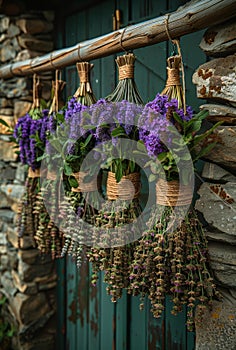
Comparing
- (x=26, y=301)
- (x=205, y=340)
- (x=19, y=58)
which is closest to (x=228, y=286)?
(x=205, y=340)

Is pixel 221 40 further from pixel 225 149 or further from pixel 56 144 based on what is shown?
pixel 56 144

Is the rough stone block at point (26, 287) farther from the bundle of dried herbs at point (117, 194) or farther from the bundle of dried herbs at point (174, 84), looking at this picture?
the bundle of dried herbs at point (174, 84)

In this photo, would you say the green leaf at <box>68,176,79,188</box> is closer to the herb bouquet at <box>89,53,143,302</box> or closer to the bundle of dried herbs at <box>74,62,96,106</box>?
the herb bouquet at <box>89,53,143,302</box>

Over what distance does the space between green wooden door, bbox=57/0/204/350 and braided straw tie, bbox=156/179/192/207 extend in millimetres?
462

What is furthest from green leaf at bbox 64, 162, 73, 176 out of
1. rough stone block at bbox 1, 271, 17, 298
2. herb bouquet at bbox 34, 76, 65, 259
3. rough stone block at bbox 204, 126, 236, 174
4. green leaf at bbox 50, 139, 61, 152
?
rough stone block at bbox 1, 271, 17, 298

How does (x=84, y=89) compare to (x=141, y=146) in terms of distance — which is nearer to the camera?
(x=141, y=146)

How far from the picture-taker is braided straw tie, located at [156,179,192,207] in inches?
66.2

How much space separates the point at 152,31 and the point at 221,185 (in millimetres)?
648

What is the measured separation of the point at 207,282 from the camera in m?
1.66

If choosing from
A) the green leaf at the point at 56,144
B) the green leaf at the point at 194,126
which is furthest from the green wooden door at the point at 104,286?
the green leaf at the point at 56,144

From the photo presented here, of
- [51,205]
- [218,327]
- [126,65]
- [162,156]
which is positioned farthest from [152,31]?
[218,327]

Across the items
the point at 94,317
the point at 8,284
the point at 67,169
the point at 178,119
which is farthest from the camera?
the point at 8,284

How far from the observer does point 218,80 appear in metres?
1.64

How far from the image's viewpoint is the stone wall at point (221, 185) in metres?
1.63
